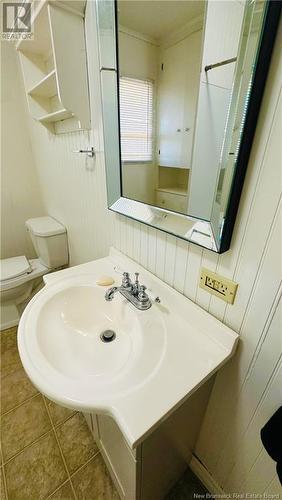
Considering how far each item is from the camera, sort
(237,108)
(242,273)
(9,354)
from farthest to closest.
Answer: (9,354) → (242,273) → (237,108)

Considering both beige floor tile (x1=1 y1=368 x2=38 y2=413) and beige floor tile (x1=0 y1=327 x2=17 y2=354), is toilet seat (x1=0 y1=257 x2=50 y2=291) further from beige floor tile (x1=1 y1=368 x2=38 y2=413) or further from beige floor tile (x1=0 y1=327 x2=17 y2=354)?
beige floor tile (x1=1 y1=368 x2=38 y2=413)

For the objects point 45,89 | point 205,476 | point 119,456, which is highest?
point 45,89

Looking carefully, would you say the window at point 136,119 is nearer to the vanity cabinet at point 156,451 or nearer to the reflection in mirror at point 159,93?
the reflection in mirror at point 159,93

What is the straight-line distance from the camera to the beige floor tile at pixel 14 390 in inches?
53.3

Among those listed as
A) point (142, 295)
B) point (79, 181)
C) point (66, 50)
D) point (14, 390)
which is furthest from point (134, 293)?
point (14, 390)

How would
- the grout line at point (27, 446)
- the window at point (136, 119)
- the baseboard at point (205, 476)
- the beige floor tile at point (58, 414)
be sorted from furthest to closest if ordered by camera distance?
the beige floor tile at point (58, 414), the grout line at point (27, 446), the baseboard at point (205, 476), the window at point (136, 119)

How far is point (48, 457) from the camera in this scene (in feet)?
3.63

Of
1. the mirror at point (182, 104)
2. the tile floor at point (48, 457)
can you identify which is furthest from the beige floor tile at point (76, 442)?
the mirror at point (182, 104)

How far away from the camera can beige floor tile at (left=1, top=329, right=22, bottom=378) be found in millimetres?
1582

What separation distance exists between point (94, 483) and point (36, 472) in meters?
0.29

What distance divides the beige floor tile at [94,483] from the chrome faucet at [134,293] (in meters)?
0.90

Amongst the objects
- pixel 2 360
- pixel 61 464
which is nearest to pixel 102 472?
pixel 61 464

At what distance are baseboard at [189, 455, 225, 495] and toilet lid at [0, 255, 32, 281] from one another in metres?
1.64

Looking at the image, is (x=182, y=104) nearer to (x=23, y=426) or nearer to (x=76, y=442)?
(x=76, y=442)
